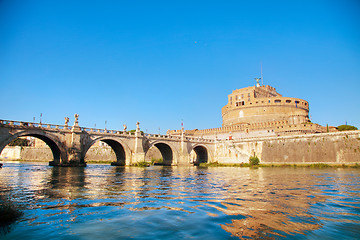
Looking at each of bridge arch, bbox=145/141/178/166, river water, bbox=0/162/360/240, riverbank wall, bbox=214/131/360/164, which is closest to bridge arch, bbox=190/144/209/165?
riverbank wall, bbox=214/131/360/164

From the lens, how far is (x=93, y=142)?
1618 inches

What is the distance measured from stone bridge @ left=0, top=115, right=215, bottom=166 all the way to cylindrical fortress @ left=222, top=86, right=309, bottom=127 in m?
19.7

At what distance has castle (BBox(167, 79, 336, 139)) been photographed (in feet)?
196

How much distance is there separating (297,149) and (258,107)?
1186 inches

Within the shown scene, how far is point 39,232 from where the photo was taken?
6.27 m

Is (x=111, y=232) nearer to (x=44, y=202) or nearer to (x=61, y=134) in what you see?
(x=44, y=202)

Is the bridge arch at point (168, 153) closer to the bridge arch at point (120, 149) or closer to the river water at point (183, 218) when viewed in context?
the bridge arch at point (120, 149)

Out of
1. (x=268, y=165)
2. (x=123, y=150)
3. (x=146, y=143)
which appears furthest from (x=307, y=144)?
(x=123, y=150)

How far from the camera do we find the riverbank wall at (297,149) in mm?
39344

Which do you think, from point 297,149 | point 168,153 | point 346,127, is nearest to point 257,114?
point 346,127

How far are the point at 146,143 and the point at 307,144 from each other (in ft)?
97.4

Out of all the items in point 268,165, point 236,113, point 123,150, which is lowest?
point 268,165

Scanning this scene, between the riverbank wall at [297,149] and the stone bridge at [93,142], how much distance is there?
7.46 meters

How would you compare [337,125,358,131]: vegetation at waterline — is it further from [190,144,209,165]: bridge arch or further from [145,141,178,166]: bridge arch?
[145,141,178,166]: bridge arch
